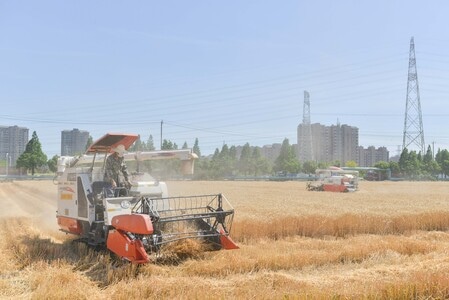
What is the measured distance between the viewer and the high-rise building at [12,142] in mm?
93688

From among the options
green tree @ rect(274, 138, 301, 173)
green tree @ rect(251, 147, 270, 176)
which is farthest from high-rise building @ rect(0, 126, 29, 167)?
green tree @ rect(274, 138, 301, 173)

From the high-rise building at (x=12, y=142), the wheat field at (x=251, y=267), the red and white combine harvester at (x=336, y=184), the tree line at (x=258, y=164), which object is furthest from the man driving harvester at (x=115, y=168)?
the high-rise building at (x=12, y=142)

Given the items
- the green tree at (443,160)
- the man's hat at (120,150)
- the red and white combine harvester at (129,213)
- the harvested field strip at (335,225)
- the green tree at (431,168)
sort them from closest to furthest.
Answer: the red and white combine harvester at (129,213), the man's hat at (120,150), the harvested field strip at (335,225), the green tree at (431,168), the green tree at (443,160)

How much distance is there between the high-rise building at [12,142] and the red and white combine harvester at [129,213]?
88790 mm

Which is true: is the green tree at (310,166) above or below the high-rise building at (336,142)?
below

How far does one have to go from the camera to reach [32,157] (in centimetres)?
8762

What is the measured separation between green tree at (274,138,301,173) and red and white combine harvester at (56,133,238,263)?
9298cm

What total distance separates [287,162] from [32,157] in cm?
5349

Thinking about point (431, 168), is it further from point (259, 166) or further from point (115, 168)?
point (115, 168)

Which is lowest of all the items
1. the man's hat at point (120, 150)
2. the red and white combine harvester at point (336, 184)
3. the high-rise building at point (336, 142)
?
the red and white combine harvester at point (336, 184)

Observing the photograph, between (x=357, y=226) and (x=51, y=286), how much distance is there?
34.2ft

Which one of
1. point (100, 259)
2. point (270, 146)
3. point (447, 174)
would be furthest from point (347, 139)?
point (100, 259)

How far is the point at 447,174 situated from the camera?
110 m

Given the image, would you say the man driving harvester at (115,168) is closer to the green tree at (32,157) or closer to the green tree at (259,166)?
the green tree at (32,157)
